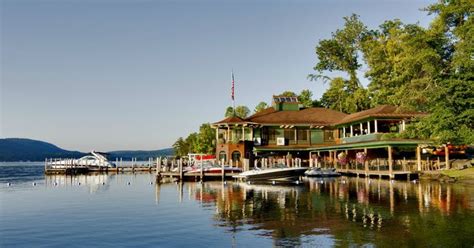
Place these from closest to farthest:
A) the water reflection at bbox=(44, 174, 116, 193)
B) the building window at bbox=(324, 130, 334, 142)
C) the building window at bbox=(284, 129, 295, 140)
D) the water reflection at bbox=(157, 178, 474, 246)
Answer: the water reflection at bbox=(157, 178, 474, 246) < the water reflection at bbox=(44, 174, 116, 193) < the building window at bbox=(284, 129, 295, 140) < the building window at bbox=(324, 130, 334, 142)

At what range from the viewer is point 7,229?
2038 cm

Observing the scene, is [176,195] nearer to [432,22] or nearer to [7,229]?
[7,229]

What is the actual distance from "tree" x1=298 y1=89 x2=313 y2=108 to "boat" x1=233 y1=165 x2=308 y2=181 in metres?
34.4

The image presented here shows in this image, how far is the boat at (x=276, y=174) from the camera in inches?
1554

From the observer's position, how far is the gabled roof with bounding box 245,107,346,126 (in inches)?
2251

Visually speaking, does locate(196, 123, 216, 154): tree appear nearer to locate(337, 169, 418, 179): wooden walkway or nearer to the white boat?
the white boat

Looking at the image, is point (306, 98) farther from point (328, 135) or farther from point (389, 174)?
point (389, 174)

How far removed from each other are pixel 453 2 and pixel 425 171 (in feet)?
58.7

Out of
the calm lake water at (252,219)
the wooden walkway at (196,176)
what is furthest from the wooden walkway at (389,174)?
the wooden walkway at (196,176)

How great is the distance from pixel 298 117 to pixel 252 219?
131 feet

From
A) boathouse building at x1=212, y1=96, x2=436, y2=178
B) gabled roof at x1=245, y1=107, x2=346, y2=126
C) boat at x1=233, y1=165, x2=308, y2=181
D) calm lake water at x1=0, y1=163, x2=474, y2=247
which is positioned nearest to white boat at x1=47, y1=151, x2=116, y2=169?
boathouse building at x1=212, y1=96, x2=436, y2=178

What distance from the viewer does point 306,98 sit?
76562 millimetres

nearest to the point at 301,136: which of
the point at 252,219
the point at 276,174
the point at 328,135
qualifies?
the point at 328,135

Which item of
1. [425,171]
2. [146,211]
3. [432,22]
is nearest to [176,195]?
[146,211]
